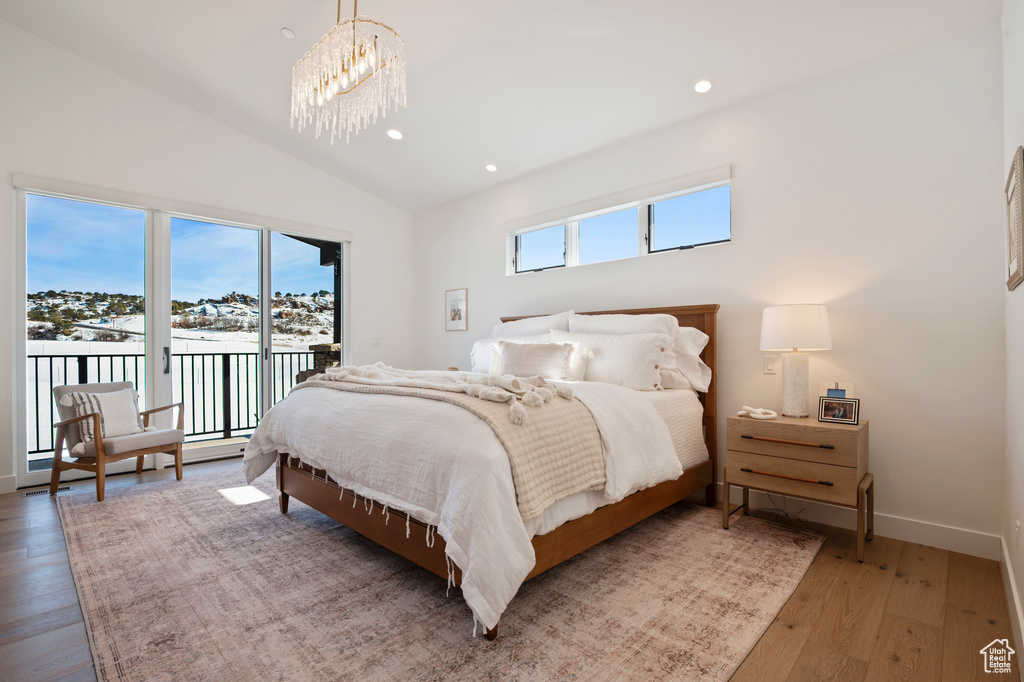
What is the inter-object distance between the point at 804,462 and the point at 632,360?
3.48ft

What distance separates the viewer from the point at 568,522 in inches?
76.6


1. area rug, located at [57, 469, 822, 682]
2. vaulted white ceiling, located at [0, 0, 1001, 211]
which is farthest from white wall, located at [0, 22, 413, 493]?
area rug, located at [57, 469, 822, 682]

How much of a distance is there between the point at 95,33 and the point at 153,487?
3.35 m

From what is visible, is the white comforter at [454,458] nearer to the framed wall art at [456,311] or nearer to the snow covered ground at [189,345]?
the snow covered ground at [189,345]

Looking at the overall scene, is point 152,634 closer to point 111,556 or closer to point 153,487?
point 111,556

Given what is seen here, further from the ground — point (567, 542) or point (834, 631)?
point (567, 542)

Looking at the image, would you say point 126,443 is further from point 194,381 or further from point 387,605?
point 387,605

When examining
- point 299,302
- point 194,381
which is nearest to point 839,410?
point 299,302

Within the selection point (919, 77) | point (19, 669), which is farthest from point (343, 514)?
point (919, 77)

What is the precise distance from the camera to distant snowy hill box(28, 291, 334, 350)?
3.81 m

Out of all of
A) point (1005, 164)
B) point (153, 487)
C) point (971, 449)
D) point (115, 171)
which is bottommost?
point (153, 487)

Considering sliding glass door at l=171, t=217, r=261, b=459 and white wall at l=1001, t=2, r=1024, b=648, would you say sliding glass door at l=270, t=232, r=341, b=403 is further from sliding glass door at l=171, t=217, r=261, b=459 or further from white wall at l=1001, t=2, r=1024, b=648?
white wall at l=1001, t=2, r=1024, b=648

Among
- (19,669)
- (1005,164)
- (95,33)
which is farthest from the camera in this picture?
(95,33)

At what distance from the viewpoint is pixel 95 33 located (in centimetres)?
347
